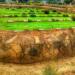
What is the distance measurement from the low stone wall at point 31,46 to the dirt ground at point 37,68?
230 millimetres

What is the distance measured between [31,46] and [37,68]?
0.96m

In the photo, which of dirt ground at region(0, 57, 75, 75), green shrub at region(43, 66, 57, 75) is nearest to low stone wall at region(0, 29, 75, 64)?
dirt ground at region(0, 57, 75, 75)

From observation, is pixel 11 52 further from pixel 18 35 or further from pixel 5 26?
pixel 5 26

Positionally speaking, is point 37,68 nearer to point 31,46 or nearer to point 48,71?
point 31,46

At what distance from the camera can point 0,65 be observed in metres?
12.5

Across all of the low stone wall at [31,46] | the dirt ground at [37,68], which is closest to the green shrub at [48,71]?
the dirt ground at [37,68]

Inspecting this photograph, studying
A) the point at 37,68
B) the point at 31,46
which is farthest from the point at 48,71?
the point at 31,46

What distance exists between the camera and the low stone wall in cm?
1262

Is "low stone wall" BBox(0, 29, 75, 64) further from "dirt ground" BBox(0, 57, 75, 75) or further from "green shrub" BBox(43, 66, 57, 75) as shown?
"green shrub" BBox(43, 66, 57, 75)

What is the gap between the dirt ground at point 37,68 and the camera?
12.3 metres

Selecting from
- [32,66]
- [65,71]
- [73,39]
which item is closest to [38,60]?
[32,66]

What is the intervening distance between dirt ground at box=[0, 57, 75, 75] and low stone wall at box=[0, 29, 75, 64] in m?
0.23

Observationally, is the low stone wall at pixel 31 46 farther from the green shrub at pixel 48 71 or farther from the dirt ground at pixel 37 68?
the green shrub at pixel 48 71

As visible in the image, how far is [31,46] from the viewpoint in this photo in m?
12.8
